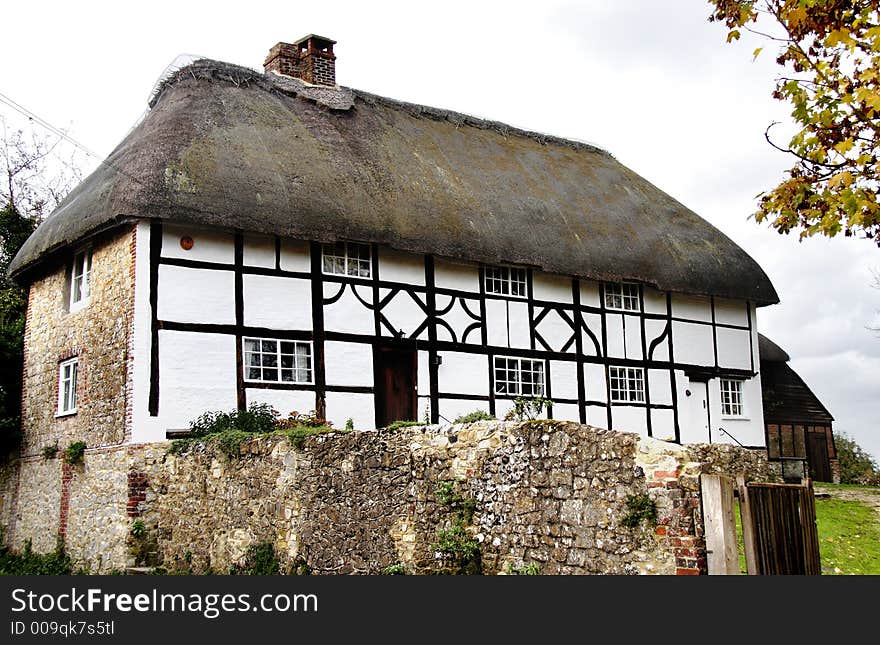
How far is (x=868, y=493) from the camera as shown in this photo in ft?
59.1

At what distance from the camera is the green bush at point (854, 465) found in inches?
977

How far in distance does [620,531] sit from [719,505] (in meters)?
0.91

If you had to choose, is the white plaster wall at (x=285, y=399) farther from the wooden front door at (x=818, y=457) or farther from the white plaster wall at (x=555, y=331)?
the wooden front door at (x=818, y=457)

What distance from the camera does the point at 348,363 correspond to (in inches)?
641

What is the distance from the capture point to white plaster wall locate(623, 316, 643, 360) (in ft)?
66.2

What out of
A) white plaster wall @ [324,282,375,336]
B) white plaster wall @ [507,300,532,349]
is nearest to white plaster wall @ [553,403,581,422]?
white plaster wall @ [507,300,532,349]

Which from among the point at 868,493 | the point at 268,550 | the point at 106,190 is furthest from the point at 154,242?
the point at 868,493

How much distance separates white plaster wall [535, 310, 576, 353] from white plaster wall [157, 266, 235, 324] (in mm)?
6566

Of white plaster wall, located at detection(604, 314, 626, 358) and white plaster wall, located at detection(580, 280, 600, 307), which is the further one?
white plaster wall, located at detection(604, 314, 626, 358)

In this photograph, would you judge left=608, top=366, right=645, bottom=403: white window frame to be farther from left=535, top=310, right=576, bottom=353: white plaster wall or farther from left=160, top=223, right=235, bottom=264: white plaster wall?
left=160, top=223, right=235, bottom=264: white plaster wall

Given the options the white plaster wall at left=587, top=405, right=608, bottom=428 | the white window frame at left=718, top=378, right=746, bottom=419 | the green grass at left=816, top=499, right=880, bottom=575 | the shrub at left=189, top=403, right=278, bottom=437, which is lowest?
the green grass at left=816, top=499, right=880, bottom=575

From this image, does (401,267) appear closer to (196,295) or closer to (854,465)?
(196,295)

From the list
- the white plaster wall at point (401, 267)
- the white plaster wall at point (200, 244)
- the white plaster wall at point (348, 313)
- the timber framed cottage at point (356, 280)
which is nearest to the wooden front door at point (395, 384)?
the timber framed cottage at point (356, 280)

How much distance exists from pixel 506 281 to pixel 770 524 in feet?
39.1
